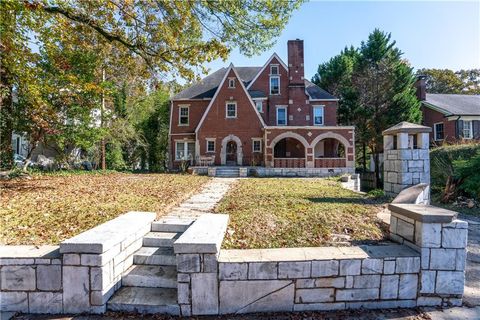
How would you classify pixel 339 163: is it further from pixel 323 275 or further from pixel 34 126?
pixel 34 126

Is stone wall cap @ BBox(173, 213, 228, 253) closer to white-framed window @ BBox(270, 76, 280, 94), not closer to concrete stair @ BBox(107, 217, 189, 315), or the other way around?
concrete stair @ BBox(107, 217, 189, 315)

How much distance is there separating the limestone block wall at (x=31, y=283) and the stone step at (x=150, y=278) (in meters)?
0.76

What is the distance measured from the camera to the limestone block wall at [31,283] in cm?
316

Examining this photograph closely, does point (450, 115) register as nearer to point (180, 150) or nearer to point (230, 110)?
point (230, 110)

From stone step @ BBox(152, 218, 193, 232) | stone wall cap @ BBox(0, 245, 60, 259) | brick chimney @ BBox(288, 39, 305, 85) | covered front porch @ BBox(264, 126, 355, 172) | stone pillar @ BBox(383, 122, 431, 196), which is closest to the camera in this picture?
stone wall cap @ BBox(0, 245, 60, 259)

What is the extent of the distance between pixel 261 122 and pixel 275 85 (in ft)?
14.6

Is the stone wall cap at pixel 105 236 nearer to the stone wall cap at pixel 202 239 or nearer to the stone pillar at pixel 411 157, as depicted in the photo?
the stone wall cap at pixel 202 239

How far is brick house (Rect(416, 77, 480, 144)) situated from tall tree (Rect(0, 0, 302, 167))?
801 inches

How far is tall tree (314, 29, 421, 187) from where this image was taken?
904 inches

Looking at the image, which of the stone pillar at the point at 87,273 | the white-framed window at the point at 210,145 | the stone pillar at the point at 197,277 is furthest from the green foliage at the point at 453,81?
the stone pillar at the point at 87,273

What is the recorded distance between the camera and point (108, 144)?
20.4m

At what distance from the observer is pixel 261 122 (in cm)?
2047

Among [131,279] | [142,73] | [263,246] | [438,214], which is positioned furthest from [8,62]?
[438,214]

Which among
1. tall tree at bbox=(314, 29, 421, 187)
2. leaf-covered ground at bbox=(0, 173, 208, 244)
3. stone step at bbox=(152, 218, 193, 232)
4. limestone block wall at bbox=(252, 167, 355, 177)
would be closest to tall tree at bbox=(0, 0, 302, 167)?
leaf-covered ground at bbox=(0, 173, 208, 244)
